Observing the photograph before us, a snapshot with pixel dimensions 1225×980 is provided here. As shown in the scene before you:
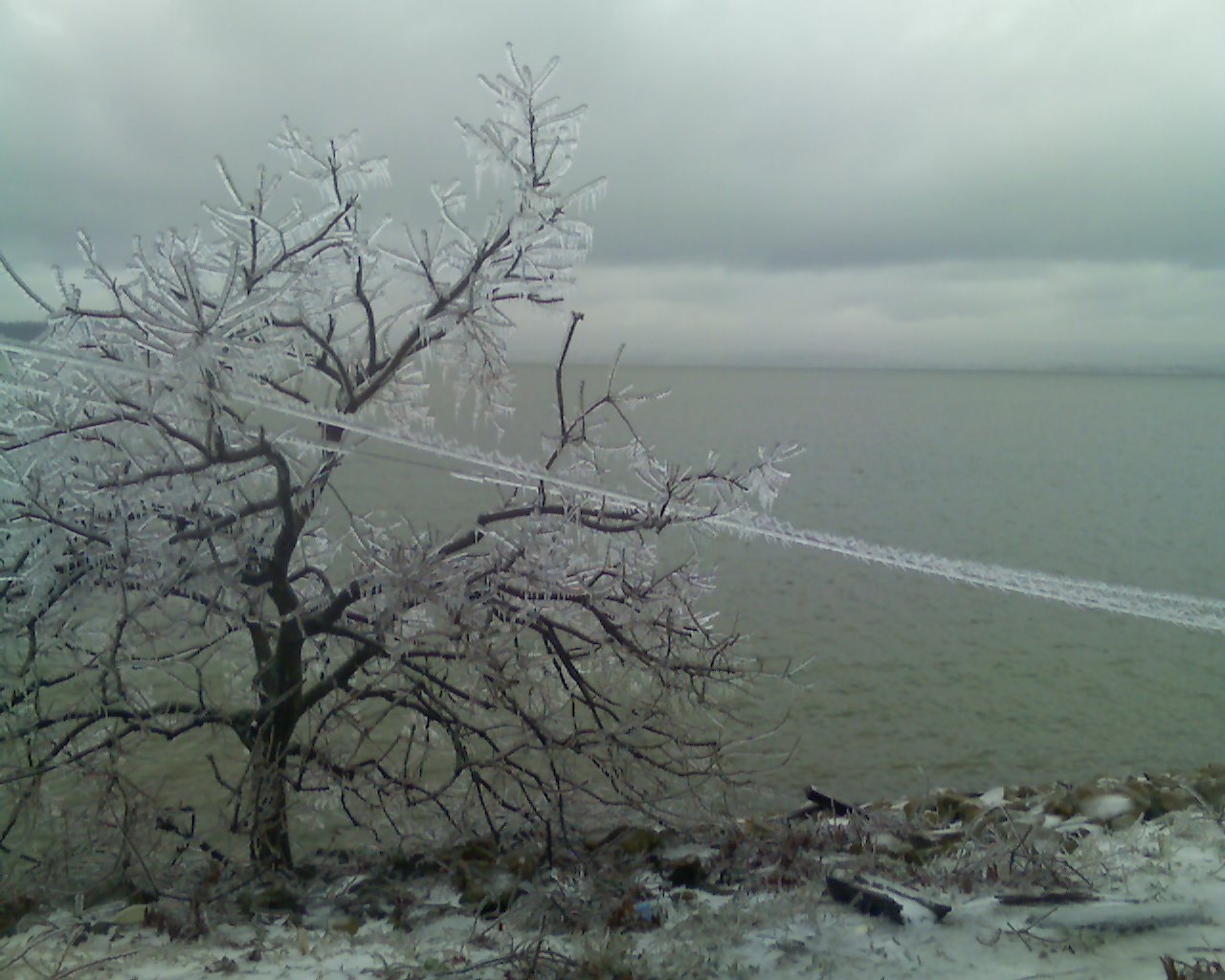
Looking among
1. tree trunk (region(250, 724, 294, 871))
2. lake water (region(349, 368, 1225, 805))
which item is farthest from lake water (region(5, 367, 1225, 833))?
tree trunk (region(250, 724, 294, 871))

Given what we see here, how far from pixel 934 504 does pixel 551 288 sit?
19.5 metres

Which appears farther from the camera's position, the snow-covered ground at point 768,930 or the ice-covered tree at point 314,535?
the ice-covered tree at point 314,535

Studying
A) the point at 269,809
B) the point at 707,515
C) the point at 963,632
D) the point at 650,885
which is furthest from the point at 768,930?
the point at 963,632

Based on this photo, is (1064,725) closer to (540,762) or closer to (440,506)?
(540,762)

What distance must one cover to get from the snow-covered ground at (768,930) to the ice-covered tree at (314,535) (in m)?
0.56

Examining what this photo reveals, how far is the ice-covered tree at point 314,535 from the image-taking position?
467 centimetres

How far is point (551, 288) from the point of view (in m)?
5.72

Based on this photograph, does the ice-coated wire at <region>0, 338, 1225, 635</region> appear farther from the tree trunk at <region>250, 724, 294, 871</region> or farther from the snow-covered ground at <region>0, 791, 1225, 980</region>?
the tree trunk at <region>250, 724, 294, 871</region>

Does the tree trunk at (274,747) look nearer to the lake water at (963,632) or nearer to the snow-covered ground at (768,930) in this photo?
the snow-covered ground at (768,930)

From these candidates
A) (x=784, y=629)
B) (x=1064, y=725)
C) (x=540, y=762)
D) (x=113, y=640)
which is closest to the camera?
(x=113, y=640)

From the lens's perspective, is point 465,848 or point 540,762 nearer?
point 465,848

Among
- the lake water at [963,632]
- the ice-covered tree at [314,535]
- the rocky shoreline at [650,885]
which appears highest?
the ice-covered tree at [314,535]

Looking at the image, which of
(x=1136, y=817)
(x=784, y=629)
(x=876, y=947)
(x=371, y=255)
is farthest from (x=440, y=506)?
(x=876, y=947)

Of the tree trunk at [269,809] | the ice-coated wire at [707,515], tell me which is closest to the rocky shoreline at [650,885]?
the tree trunk at [269,809]
